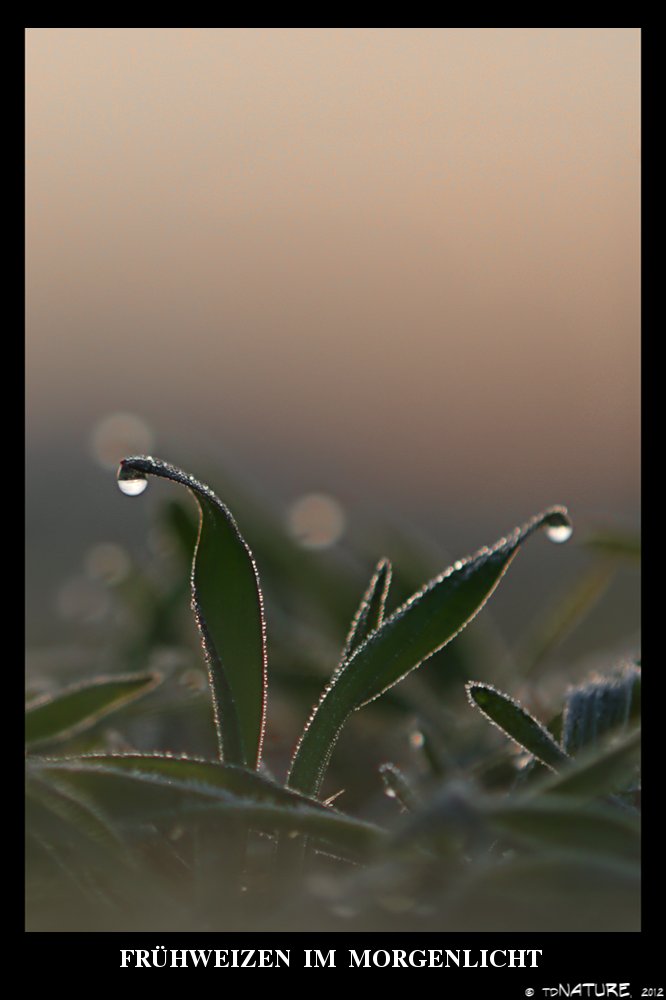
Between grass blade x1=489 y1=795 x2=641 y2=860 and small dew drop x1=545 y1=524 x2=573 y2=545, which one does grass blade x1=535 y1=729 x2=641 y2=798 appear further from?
small dew drop x1=545 y1=524 x2=573 y2=545

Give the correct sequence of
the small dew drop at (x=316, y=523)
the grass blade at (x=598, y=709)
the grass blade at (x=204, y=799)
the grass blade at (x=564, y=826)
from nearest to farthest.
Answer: the grass blade at (x=564, y=826), the grass blade at (x=204, y=799), the grass blade at (x=598, y=709), the small dew drop at (x=316, y=523)

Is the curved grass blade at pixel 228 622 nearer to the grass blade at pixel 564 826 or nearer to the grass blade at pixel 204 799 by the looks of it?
the grass blade at pixel 204 799

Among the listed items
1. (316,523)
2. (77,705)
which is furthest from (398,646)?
(316,523)

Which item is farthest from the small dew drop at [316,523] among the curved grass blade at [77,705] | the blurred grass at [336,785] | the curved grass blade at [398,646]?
the curved grass blade at [398,646]

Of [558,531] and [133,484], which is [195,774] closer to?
[133,484]
